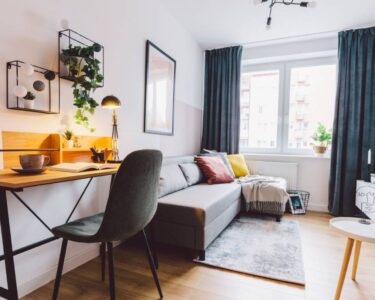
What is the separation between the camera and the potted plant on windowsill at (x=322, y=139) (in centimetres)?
354

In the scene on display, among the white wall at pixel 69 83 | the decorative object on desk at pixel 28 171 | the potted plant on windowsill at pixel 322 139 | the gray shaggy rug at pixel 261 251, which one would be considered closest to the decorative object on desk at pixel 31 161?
the decorative object on desk at pixel 28 171

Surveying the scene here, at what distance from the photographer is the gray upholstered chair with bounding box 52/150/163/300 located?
1137mm

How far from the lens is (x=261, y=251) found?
2.16 m

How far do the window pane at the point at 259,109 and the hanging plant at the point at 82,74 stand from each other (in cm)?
291

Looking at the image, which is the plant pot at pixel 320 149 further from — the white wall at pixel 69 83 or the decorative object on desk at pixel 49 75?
the decorative object on desk at pixel 49 75

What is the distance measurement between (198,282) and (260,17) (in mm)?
2987

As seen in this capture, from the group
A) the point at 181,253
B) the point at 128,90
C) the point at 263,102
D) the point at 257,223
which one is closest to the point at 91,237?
the point at 181,253

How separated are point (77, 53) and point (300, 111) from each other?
333cm

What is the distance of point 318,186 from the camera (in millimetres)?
3600

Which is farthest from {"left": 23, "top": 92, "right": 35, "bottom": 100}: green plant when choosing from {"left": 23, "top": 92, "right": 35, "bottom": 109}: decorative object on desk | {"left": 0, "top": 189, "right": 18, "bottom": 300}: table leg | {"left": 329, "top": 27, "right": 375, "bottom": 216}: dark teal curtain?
{"left": 329, "top": 27, "right": 375, "bottom": 216}: dark teal curtain

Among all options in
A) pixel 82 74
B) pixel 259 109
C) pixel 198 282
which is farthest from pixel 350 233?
pixel 259 109

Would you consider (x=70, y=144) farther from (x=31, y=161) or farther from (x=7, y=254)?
(x=7, y=254)

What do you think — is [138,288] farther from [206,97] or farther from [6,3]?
[206,97]

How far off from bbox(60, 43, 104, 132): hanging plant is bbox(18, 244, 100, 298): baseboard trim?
3.25 feet
